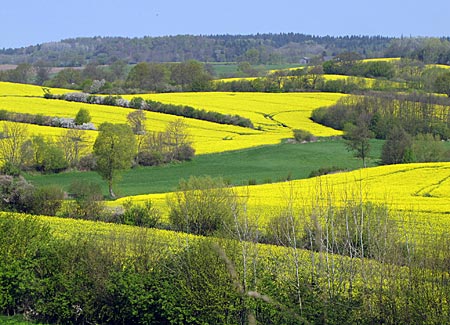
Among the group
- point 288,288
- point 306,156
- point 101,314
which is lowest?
point 306,156

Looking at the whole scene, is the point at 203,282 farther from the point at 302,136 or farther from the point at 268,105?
the point at 268,105

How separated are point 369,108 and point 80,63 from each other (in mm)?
100730

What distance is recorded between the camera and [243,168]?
56.6m

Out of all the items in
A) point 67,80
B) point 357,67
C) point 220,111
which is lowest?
point 220,111

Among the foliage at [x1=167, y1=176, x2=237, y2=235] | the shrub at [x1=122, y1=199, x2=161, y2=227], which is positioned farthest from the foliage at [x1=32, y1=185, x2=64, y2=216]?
the foliage at [x1=167, y1=176, x2=237, y2=235]

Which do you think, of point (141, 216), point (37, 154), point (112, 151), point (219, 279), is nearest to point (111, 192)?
point (112, 151)

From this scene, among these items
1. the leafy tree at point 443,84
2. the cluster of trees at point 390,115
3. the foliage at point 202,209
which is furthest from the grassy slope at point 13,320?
the leafy tree at point 443,84

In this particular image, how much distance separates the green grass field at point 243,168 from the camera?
50075 mm

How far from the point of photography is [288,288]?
17.9 metres

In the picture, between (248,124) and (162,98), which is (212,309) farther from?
(162,98)

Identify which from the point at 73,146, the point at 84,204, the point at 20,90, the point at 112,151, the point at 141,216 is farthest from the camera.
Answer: the point at 20,90

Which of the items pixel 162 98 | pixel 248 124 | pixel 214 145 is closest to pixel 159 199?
pixel 214 145

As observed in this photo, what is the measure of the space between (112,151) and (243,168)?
1338 cm

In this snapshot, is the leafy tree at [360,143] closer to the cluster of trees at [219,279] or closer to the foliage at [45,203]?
the foliage at [45,203]
